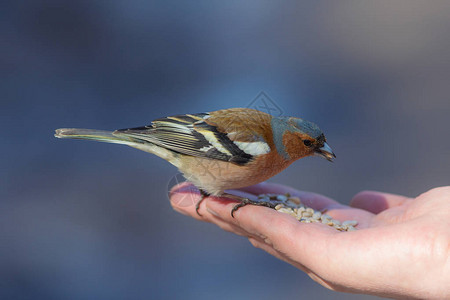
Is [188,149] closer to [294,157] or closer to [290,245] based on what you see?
[294,157]

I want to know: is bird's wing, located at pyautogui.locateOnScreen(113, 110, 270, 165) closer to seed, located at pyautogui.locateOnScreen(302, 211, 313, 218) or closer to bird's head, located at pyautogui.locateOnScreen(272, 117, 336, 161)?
bird's head, located at pyautogui.locateOnScreen(272, 117, 336, 161)

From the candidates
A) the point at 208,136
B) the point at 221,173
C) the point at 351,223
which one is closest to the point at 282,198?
the point at 351,223

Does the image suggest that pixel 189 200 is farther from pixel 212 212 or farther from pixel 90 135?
pixel 90 135

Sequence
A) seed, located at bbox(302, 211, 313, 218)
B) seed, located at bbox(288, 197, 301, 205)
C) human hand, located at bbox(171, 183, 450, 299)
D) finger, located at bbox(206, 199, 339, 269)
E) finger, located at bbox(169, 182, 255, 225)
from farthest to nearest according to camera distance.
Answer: seed, located at bbox(288, 197, 301, 205) < finger, located at bbox(169, 182, 255, 225) < seed, located at bbox(302, 211, 313, 218) < finger, located at bbox(206, 199, 339, 269) < human hand, located at bbox(171, 183, 450, 299)

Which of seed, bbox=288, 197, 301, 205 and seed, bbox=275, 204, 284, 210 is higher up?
seed, bbox=288, 197, 301, 205

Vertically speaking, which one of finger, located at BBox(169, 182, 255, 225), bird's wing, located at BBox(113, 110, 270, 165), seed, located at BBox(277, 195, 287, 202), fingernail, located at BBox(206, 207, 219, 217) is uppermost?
bird's wing, located at BBox(113, 110, 270, 165)

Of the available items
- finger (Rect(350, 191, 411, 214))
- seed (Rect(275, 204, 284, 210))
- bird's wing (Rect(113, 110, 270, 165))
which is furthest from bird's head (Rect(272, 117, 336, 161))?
finger (Rect(350, 191, 411, 214))

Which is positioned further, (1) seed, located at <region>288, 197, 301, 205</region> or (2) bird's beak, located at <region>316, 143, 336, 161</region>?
(1) seed, located at <region>288, 197, 301, 205</region>
